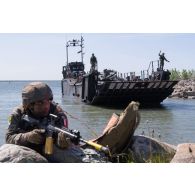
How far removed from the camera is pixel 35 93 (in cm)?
404

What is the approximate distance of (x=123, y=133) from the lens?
5254mm

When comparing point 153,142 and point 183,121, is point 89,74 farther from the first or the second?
point 153,142

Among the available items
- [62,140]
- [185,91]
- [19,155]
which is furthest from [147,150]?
[185,91]

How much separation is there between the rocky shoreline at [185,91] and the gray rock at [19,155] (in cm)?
3450

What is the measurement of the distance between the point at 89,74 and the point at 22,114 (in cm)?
2245

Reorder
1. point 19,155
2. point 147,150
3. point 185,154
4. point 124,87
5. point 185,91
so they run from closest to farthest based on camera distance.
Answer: point 19,155 < point 185,154 < point 147,150 < point 124,87 < point 185,91

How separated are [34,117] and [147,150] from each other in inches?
61.6

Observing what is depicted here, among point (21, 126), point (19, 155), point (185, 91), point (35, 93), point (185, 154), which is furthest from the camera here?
point (185, 91)

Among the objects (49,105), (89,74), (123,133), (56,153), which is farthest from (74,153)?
(89,74)

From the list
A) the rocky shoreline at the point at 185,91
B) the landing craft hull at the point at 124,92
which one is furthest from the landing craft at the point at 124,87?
the rocky shoreline at the point at 185,91

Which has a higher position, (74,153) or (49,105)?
(49,105)

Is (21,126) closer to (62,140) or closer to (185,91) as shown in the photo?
(62,140)
